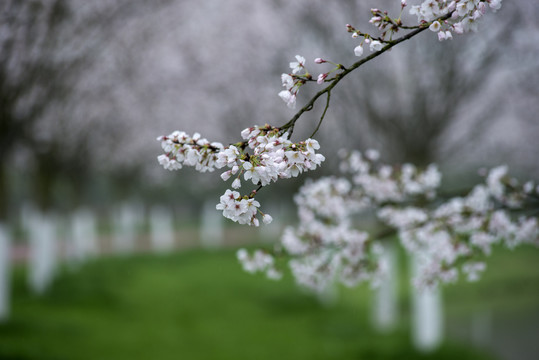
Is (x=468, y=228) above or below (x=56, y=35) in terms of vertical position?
below

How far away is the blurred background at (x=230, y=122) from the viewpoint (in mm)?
7168

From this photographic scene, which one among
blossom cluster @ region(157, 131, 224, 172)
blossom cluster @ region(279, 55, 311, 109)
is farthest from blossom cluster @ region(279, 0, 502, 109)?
blossom cluster @ region(157, 131, 224, 172)

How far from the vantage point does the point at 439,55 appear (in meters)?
7.13

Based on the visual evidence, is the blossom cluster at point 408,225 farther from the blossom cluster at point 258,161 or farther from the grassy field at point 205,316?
the grassy field at point 205,316

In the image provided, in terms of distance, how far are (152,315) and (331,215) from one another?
663 cm

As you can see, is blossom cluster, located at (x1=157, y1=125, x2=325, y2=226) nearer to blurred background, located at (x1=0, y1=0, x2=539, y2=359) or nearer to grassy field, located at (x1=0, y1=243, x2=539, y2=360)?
blurred background, located at (x1=0, y1=0, x2=539, y2=359)

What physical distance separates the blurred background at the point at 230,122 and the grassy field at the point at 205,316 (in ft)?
0.17

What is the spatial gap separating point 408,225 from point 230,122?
1104 cm

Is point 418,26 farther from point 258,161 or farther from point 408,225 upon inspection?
point 408,225

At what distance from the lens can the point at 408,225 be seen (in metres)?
3.81

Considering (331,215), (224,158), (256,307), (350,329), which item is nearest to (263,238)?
(256,307)

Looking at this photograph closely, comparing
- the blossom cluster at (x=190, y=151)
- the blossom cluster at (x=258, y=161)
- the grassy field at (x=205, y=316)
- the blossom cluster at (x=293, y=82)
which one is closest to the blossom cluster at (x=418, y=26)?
the blossom cluster at (x=293, y=82)

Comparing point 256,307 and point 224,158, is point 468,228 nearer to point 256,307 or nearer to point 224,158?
→ point 224,158

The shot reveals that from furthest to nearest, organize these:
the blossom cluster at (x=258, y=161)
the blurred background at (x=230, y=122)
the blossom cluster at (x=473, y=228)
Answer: the blurred background at (x=230, y=122) → the blossom cluster at (x=473, y=228) → the blossom cluster at (x=258, y=161)
